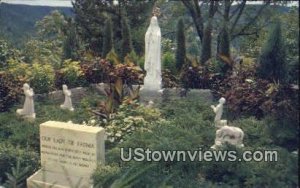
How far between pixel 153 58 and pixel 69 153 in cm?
500

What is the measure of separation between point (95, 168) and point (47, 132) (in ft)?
3.05

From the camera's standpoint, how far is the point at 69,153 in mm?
7172

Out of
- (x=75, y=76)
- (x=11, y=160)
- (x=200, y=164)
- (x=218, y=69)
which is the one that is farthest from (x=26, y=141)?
(x=218, y=69)

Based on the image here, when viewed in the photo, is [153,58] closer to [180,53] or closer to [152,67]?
[152,67]

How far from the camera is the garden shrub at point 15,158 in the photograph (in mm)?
7301

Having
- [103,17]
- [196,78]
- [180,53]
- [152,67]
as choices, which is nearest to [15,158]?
→ [152,67]

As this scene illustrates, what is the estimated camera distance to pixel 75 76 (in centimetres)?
1270

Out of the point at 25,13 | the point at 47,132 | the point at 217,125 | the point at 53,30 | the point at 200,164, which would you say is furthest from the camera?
the point at 25,13

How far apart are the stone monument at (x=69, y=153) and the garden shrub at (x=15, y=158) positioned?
19cm

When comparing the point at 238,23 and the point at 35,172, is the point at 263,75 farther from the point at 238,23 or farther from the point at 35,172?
the point at 238,23

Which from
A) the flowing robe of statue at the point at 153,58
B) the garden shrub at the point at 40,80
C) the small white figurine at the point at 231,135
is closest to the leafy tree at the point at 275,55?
the flowing robe of statue at the point at 153,58

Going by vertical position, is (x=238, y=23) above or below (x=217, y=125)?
above

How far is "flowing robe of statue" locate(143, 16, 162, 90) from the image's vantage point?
11711 millimetres

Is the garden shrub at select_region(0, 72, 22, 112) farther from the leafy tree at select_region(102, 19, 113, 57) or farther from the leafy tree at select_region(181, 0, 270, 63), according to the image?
the leafy tree at select_region(181, 0, 270, 63)
